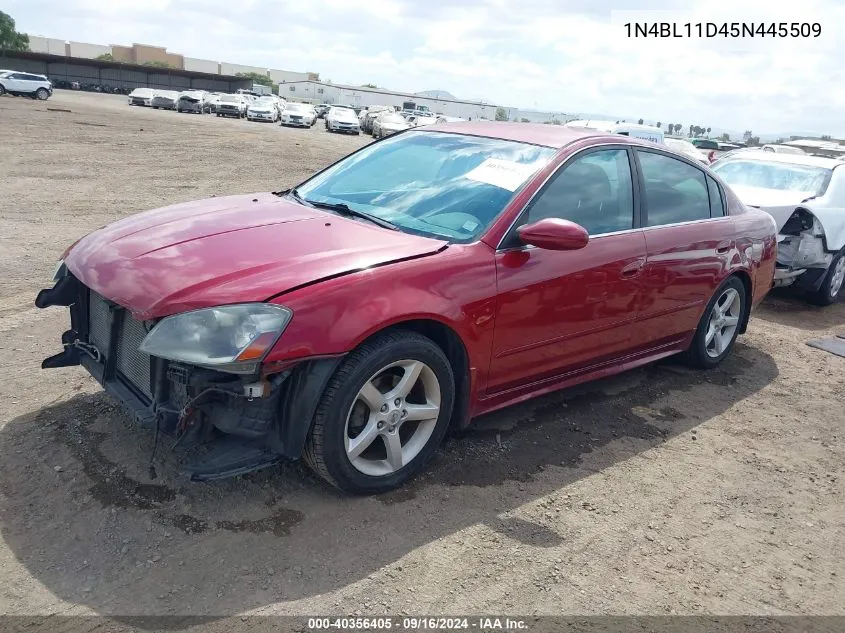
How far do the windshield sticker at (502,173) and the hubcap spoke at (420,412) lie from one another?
123 centimetres

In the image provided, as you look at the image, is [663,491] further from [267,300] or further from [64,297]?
[64,297]

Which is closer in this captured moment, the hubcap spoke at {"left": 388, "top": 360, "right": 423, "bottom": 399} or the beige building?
the hubcap spoke at {"left": 388, "top": 360, "right": 423, "bottom": 399}

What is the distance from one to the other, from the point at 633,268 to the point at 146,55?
424 feet

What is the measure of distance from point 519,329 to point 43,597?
2.33 meters

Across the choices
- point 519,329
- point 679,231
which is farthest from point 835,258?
point 519,329

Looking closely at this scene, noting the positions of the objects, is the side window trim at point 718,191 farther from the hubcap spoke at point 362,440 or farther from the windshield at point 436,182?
the hubcap spoke at point 362,440

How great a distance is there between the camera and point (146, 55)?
117000 millimetres

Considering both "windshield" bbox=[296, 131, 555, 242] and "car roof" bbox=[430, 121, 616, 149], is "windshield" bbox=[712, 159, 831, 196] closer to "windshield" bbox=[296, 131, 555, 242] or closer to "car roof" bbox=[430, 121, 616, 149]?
"car roof" bbox=[430, 121, 616, 149]

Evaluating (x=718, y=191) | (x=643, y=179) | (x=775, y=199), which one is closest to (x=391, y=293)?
(x=643, y=179)

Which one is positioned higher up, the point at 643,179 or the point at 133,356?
the point at 643,179

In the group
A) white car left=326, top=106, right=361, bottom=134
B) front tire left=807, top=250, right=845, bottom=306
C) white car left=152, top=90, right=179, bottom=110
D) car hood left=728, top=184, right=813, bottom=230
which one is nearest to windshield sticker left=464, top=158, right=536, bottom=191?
car hood left=728, top=184, right=813, bottom=230

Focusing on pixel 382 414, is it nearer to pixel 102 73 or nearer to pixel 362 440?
pixel 362 440

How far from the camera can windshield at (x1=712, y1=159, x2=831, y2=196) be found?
801 centimetres

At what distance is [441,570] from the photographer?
2816mm
